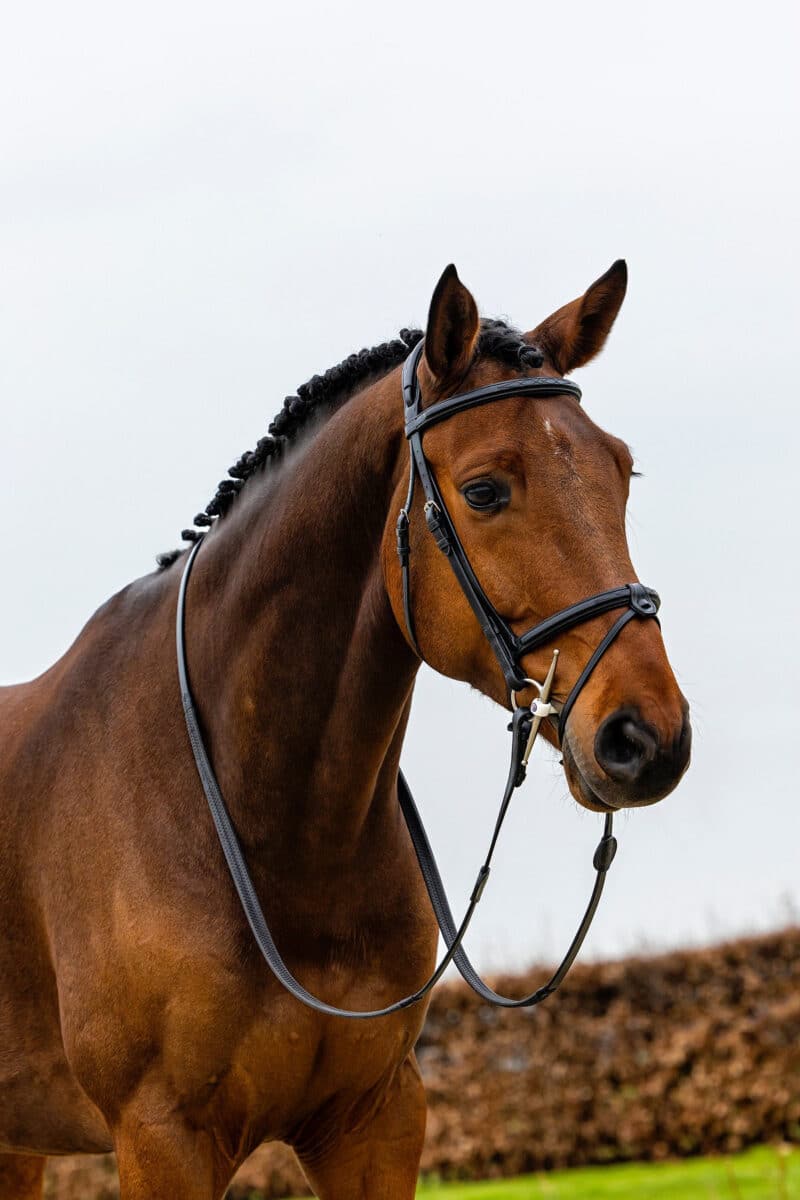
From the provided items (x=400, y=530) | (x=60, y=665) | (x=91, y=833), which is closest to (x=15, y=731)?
(x=60, y=665)

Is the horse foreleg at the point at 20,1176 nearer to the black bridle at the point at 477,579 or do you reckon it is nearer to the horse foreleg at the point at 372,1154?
the horse foreleg at the point at 372,1154

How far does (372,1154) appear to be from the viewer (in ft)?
14.0

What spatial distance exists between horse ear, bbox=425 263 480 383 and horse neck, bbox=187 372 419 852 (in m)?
0.23

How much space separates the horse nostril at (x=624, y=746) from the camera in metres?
3.19

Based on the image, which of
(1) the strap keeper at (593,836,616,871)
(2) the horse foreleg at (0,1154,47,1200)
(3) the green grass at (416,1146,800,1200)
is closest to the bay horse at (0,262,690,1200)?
(1) the strap keeper at (593,836,616,871)

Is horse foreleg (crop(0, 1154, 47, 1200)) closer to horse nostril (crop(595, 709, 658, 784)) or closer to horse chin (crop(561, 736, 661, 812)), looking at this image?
horse chin (crop(561, 736, 661, 812))

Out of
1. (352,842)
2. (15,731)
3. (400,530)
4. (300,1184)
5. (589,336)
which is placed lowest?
(300,1184)

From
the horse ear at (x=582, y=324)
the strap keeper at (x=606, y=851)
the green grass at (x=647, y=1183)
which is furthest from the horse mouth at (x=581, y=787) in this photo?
the green grass at (x=647, y=1183)

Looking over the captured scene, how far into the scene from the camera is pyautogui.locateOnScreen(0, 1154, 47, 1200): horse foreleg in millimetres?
5473

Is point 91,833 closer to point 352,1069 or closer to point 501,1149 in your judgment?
point 352,1069

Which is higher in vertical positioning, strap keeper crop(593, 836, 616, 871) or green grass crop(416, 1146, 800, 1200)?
strap keeper crop(593, 836, 616, 871)

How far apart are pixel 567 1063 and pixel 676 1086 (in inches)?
37.5

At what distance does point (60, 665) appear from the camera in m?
4.89

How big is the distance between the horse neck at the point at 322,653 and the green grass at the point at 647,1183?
6.89 metres
